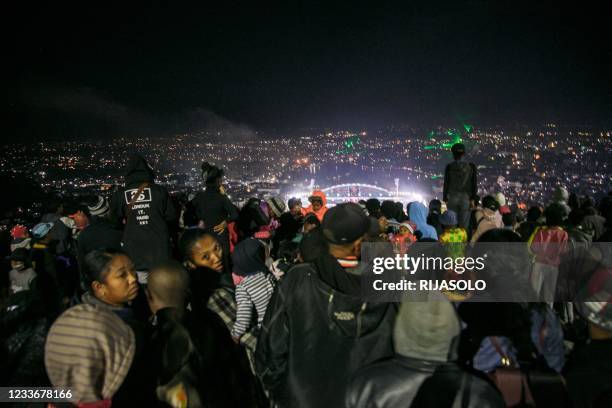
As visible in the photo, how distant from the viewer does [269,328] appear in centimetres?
269

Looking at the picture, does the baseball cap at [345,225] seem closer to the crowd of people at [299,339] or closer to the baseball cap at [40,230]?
the crowd of people at [299,339]

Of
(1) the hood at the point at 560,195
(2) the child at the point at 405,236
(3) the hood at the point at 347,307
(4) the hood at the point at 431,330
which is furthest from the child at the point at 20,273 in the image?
(1) the hood at the point at 560,195

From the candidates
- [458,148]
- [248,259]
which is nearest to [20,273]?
[248,259]

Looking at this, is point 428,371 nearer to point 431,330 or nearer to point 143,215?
point 431,330

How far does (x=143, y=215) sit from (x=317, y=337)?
3153 millimetres

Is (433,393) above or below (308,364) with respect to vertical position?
above

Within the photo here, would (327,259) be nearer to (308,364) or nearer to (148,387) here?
(308,364)

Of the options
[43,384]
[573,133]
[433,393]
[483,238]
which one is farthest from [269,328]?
[573,133]

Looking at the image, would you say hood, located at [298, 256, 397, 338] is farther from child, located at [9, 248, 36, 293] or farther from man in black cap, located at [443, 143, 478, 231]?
man in black cap, located at [443, 143, 478, 231]

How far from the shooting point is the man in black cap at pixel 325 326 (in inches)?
97.5

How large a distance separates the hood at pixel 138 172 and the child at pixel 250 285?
199cm

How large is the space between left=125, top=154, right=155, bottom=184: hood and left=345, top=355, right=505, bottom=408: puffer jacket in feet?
12.3

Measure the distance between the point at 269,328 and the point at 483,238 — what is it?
2630mm

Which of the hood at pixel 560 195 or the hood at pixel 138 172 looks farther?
the hood at pixel 560 195
